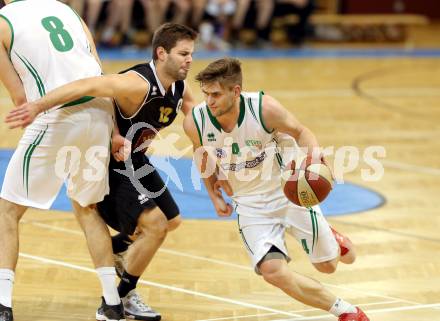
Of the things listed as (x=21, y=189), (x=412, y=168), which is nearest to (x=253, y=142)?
(x=21, y=189)

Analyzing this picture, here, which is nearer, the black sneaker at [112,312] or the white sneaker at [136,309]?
the black sneaker at [112,312]

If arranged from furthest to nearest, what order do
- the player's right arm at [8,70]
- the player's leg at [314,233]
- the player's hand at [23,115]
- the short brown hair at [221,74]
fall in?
the player's leg at [314,233] → the player's right arm at [8,70] → the short brown hair at [221,74] → the player's hand at [23,115]

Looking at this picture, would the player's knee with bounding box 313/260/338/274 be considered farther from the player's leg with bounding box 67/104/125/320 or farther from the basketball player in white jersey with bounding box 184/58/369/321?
the player's leg with bounding box 67/104/125/320

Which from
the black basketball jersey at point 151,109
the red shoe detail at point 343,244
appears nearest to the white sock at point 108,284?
the black basketball jersey at point 151,109

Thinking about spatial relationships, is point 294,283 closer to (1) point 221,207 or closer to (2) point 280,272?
(2) point 280,272

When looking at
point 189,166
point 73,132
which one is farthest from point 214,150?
point 189,166

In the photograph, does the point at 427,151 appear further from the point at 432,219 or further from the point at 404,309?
the point at 404,309

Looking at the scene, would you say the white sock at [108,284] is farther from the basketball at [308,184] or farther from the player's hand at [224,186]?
the basketball at [308,184]

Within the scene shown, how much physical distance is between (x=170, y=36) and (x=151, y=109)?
0.45 metres

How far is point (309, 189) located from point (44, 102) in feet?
5.09

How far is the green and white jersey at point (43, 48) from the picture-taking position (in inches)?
216

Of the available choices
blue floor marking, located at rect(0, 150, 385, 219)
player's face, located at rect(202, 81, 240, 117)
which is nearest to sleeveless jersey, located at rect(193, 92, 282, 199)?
player's face, located at rect(202, 81, 240, 117)

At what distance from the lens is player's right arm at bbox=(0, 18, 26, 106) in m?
5.46

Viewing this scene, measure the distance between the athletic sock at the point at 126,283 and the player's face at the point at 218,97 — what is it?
1199mm
